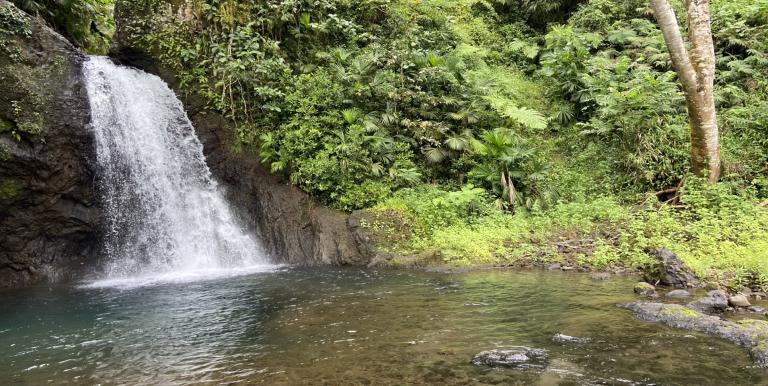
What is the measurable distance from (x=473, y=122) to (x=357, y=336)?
9828mm

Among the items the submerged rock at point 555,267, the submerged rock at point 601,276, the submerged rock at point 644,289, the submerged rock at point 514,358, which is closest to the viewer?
the submerged rock at point 514,358

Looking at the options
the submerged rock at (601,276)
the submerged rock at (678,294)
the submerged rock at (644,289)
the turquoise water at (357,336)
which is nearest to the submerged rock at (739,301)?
the submerged rock at (678,294)

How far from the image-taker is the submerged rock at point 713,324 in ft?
16.3

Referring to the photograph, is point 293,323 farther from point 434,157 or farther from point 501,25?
point 501,25

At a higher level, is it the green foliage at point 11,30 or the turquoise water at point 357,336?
the green foliage at point 11,30

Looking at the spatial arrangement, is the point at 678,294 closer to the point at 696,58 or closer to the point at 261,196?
the point at 696,58

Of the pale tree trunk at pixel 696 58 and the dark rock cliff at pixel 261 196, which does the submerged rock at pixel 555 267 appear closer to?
the dark rock cliff at pixel 261 196

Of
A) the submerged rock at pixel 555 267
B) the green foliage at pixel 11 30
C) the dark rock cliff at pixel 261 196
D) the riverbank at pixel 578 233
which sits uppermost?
the green foliage at pixel 11 30

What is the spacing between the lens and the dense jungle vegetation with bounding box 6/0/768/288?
450 inches

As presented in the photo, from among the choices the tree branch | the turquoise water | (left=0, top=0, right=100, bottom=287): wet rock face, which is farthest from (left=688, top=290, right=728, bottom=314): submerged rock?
(left=0, top=0, right=100, bottom=287): wet rock face

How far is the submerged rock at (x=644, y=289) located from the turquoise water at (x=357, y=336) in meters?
0.26

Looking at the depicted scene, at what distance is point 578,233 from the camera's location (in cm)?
1148

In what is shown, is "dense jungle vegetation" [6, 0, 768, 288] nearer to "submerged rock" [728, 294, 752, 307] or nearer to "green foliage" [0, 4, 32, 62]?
"green foliage" [0, 4, 32, 62]

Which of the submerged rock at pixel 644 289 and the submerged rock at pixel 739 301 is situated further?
the submerged rock at pixel 644 289
